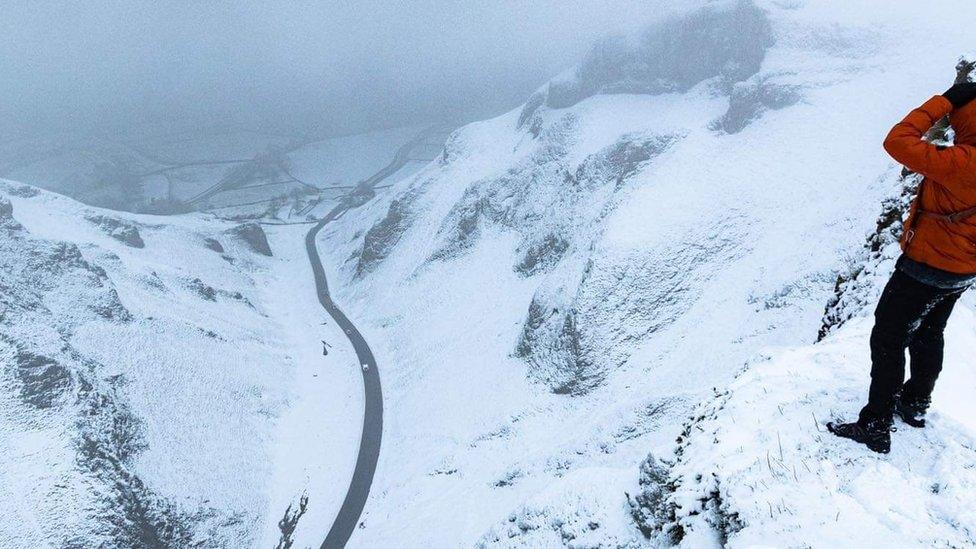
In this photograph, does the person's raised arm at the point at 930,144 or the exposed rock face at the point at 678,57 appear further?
→ the exposed rock face at the point at 678,57

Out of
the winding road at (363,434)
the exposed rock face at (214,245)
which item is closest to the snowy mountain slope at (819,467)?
the winding road at (363,434)

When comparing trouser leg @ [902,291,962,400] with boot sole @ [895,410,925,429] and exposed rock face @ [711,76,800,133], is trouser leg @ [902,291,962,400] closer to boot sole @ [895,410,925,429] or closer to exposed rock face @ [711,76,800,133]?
boot sole @ [895,410,925,429]

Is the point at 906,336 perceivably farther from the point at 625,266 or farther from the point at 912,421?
the point at 625,266

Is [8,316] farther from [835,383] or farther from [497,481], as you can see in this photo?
[835,383]

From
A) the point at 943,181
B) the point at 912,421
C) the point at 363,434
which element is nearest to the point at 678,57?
the point at 363,434

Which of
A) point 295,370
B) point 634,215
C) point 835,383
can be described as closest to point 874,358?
point 835,383

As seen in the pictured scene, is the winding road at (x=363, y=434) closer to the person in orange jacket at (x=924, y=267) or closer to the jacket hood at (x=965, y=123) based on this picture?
the person in orange jacket at (x=924, y=267)
